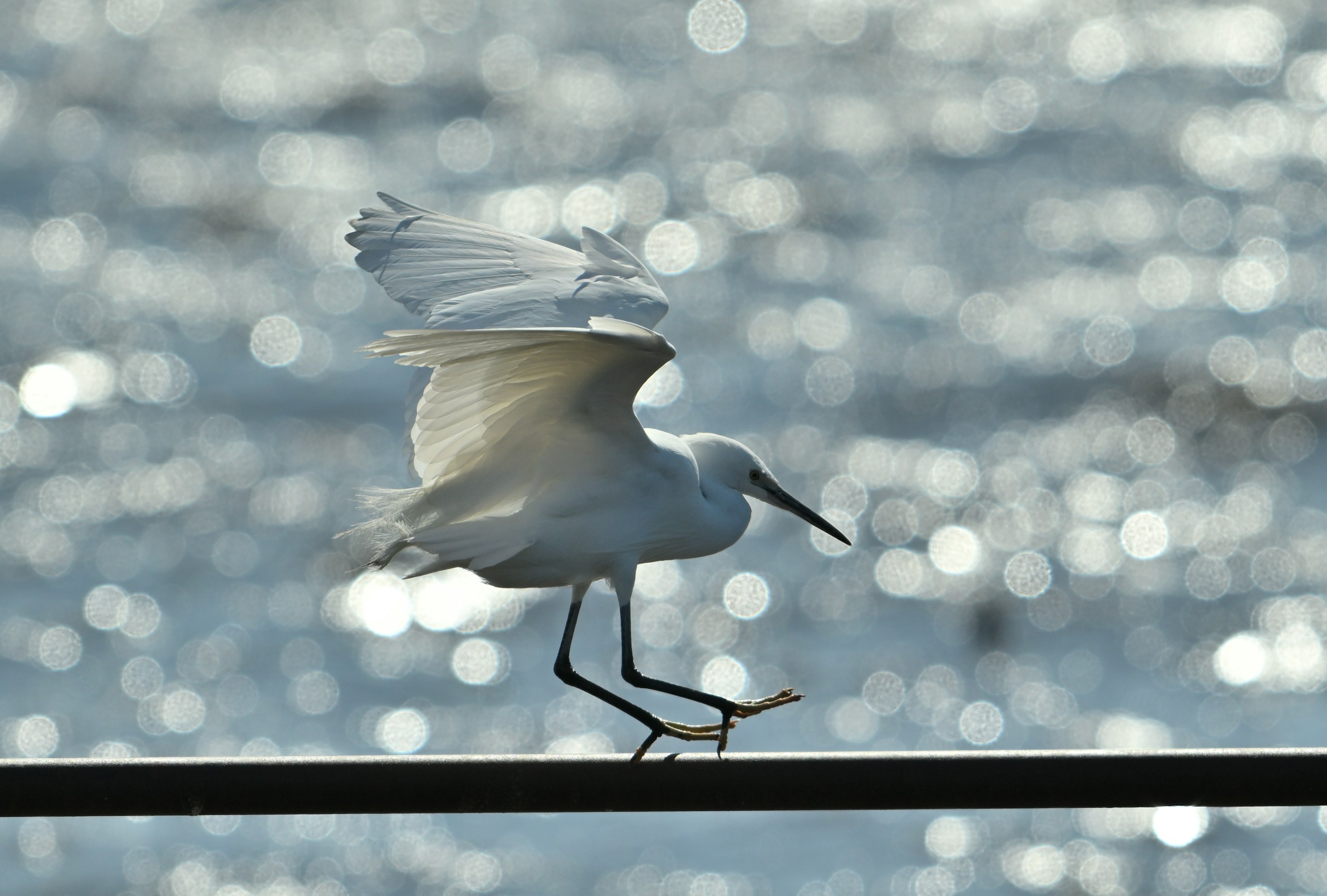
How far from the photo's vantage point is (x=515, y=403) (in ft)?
6.88

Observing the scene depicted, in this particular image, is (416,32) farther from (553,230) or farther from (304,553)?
(304,553)

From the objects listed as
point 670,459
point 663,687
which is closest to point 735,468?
point 670,459

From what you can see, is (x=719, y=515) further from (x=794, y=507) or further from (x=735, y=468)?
(x=794, y=507)

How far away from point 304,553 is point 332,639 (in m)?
0.65

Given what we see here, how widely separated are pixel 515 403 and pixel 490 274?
44 centimetres

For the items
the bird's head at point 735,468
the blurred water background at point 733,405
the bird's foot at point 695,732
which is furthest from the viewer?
the blurred water background at point 733,405

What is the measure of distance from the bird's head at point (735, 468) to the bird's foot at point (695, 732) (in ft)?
1.50

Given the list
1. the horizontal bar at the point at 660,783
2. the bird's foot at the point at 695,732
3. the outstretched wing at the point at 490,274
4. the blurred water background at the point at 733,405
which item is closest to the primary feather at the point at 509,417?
the outstretched wing at the point at 490,274

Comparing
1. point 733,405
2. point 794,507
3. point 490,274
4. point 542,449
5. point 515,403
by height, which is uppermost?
point 490,274

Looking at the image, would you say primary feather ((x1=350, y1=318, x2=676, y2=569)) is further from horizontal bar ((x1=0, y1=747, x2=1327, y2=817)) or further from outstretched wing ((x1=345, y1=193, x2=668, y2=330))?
horizontal bar ((x1=0, y1=747, x2=1327, y2=817))

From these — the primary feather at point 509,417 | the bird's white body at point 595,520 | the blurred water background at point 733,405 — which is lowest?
the blurred water background at point 733,405

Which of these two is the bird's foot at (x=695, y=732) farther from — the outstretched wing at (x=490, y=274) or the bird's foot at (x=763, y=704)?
the outstretched wing at (x=490, y=274)

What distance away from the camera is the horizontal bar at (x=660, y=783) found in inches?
54.4

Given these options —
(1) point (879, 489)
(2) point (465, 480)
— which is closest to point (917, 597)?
(1) point (879, 489)
